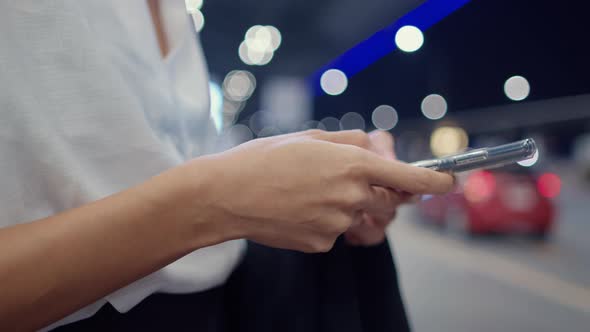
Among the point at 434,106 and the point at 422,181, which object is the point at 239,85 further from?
the point at 422,181

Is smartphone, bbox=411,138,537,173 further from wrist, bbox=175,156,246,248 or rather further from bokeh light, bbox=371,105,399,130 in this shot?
bokeh light, bbox=371,105,399,130

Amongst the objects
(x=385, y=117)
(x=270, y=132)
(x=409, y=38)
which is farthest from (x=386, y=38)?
(x=270, y=132)

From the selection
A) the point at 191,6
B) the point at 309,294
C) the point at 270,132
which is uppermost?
the point at 191,6

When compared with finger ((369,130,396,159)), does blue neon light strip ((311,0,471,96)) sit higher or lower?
higher

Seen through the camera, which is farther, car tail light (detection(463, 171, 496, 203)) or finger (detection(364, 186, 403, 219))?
car tail light (detection(463, 171, 496, 203))

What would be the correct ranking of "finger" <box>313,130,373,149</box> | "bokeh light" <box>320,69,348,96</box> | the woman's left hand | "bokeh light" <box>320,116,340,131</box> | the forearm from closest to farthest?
1. the forearm
2. "finger" <box>313,130,373,149</box>
3. the woman's left hand
4. "bokeh light" <box>320,69,348,96</box>
5. "bokeh light" <box>320,116,340,131</box>

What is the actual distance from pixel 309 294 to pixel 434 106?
0.48 metres

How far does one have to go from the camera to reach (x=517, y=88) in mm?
597

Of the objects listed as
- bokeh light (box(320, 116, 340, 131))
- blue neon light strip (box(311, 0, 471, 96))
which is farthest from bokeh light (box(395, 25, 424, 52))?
bokeh light (box(320, 116, 340, 131))

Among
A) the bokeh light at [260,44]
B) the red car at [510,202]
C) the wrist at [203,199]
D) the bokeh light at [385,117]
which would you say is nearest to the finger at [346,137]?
the wrist at [203,199]

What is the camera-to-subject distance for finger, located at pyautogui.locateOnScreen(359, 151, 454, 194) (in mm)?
362

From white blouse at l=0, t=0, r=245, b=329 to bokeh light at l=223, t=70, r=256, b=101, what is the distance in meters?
3.44

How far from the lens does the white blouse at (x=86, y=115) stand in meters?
0.35

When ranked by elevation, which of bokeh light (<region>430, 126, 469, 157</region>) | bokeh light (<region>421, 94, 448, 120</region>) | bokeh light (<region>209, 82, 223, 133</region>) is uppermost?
bokeh light (<region>209, 82, 223, 133</region>)
